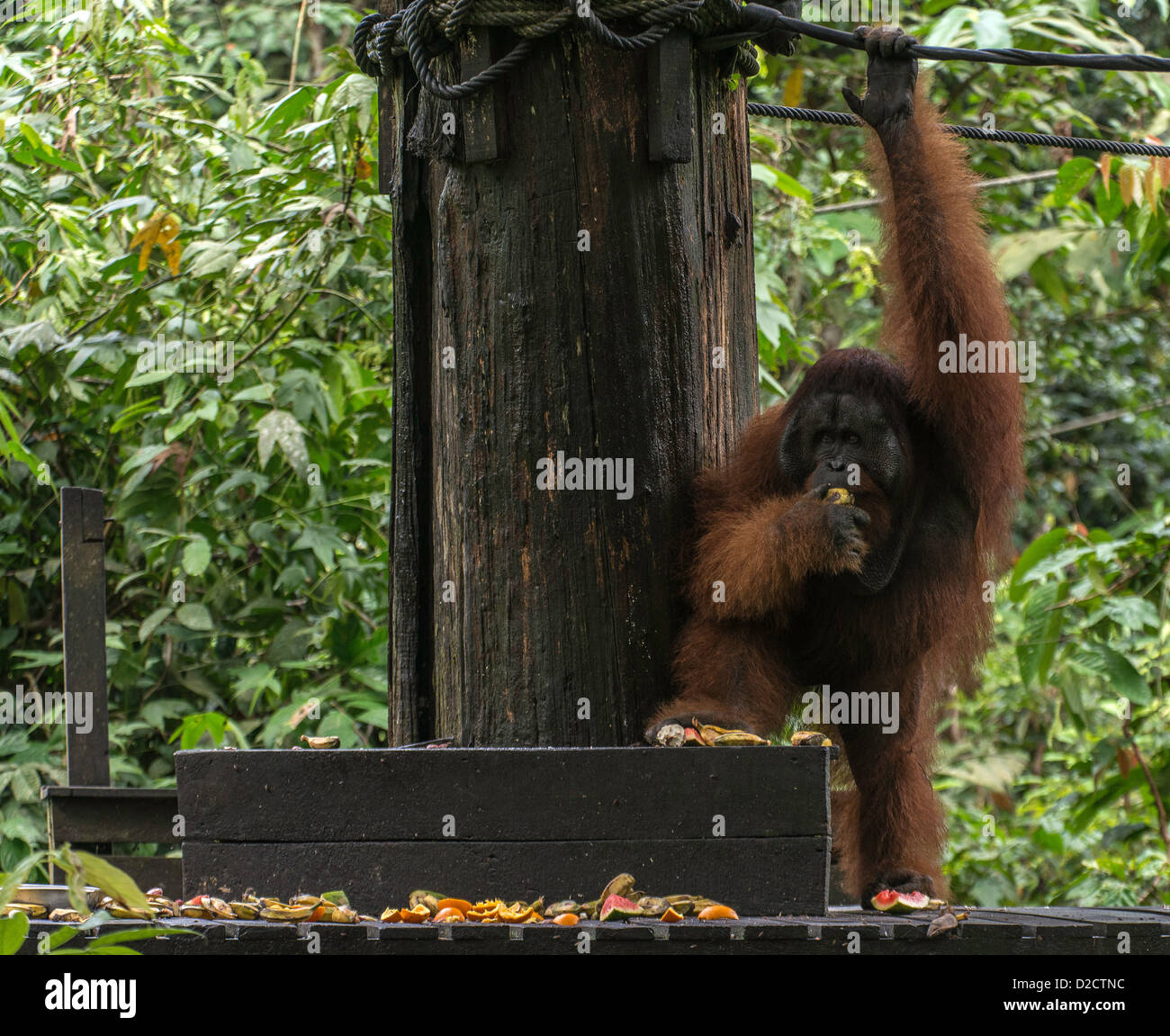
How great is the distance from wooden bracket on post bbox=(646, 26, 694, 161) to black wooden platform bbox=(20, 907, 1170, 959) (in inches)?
51.1

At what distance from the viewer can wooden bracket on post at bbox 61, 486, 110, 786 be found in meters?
3.76

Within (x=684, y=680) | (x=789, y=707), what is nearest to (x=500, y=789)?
(x=684, y=680)

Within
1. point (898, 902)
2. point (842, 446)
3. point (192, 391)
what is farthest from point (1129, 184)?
point (192, 391)

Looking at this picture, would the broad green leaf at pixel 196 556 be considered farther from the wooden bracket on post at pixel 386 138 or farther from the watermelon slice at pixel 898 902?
the watermelon slice at pixel 898 902

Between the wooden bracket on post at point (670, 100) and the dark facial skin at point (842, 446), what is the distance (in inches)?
22.5

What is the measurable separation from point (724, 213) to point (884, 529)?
681 mm

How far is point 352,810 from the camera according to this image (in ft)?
6.75

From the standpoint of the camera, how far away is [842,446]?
2.65 metres

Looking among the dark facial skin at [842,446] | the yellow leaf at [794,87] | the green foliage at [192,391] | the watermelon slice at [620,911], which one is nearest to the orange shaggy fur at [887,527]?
the dark facial skin at [842,446]

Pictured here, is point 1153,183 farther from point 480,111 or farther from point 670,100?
point 480,111

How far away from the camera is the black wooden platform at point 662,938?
1.73m

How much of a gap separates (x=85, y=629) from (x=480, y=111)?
84.0 inches

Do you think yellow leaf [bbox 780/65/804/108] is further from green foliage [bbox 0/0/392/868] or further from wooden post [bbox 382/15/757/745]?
wooden post [bbox 382/15/757/745]

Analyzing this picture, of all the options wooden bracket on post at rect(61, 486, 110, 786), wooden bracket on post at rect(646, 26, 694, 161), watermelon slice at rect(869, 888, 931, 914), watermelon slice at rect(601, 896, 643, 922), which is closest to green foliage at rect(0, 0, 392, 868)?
wooden bracket on post at rect(61, 486, 110, 786)
